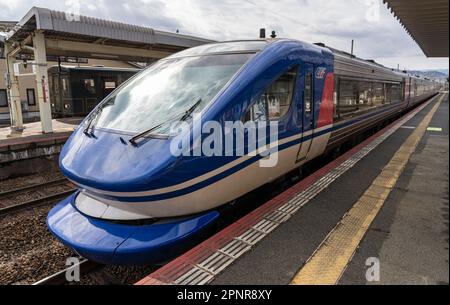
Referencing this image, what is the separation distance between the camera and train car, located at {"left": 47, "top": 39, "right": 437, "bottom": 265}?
3.02m

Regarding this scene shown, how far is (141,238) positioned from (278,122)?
6.83ft

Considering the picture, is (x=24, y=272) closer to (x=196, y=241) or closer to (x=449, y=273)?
(x=196, y=241)

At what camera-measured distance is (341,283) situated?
2.58m

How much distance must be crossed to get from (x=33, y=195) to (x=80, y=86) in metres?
10.9

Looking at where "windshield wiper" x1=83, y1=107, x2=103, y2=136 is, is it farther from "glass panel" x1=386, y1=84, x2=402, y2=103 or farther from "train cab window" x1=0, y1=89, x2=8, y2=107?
"train cab window" x1=0, y1=89, x2=8, y2=107

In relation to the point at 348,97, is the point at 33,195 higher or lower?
lower

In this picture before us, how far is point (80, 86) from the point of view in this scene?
16.6m

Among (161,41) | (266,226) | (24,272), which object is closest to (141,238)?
(266,226)

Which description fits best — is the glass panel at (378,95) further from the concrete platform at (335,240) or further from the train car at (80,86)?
the train car at (80,86)

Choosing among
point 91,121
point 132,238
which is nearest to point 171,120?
point 132,238

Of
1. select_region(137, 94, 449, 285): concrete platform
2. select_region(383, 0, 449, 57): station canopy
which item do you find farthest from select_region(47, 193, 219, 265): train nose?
select_region(383, 0, 449, 57): station canopy

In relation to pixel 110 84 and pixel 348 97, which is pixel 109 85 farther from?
pixel 348 97

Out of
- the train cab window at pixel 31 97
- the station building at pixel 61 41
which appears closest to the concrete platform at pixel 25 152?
the station building at pixel 61 41

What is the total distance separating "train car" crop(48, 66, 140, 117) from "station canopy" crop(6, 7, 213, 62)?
3.47 m
